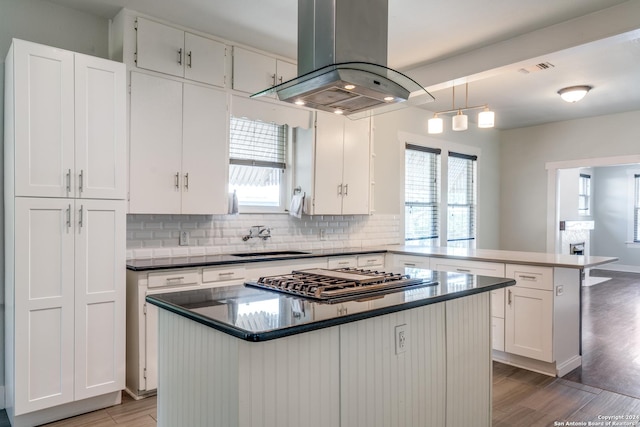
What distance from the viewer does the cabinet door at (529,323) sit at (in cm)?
348

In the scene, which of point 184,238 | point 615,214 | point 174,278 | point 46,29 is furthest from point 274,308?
point 615,214

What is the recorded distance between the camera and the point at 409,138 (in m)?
5.71

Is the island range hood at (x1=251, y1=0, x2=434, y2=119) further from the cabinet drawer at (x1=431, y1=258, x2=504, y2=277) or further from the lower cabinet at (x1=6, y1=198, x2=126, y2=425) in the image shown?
the cabinet drawer at (x1=431, y1=258, x2=504, y2=277)

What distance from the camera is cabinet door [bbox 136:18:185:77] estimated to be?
Result: 3225 millimetres

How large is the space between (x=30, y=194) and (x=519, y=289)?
11.9ft

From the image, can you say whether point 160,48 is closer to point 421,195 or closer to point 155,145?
point 155,145

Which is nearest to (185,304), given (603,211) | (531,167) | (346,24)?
(346,24)

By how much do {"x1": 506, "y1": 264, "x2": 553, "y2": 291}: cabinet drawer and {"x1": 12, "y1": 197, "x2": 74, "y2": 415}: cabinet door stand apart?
10.9 feet

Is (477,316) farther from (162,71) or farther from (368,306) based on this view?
(162,71)

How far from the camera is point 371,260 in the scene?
179 inches

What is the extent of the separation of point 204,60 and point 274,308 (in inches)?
103

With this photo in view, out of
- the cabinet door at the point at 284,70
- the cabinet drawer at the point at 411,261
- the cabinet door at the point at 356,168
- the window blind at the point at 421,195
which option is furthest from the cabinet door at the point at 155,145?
the window blind at the point at 421,195

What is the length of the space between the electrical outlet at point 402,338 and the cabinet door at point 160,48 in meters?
2.63

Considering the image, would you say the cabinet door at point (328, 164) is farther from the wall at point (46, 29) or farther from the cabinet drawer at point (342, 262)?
the wall at point (46, 29)
